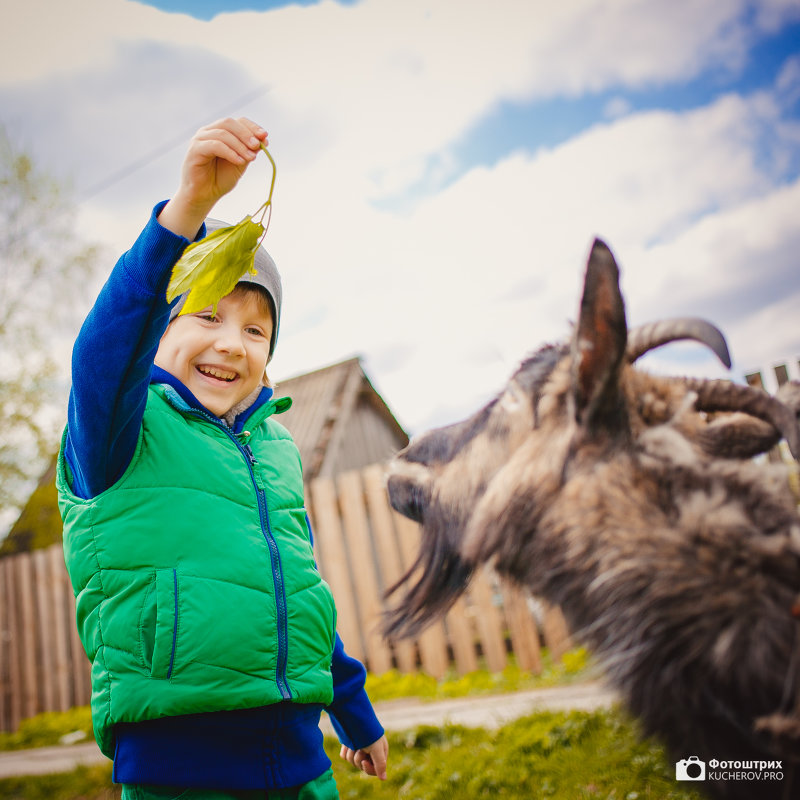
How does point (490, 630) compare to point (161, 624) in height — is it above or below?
below

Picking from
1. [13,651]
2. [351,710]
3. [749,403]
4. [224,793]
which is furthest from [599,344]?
[13,651]

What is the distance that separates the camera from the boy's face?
202 centimetres

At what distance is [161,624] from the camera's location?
1690mm

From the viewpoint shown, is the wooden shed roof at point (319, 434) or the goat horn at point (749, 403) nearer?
the goat horn at point (749, 403)

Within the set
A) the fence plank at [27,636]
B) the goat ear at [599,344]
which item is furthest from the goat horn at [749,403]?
the fence plank at [27,636]

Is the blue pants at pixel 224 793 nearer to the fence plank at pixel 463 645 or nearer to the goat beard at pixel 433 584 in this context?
the goat beard at pixel 433 584

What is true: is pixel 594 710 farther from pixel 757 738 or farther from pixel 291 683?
pixel 757 738

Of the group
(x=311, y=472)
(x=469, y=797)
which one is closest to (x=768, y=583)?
(x=469, y=797)

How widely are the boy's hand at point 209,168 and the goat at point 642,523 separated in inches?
30.0

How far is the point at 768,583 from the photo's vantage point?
3.19 feet

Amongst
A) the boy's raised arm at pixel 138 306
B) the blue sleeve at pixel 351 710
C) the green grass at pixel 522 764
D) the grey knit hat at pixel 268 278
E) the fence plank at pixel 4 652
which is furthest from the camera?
the fence plank at pixel 4 652

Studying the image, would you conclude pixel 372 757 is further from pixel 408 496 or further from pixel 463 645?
pixel 463 645

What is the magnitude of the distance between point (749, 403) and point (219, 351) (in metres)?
1.52

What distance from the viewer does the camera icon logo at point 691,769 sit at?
1.01 m
